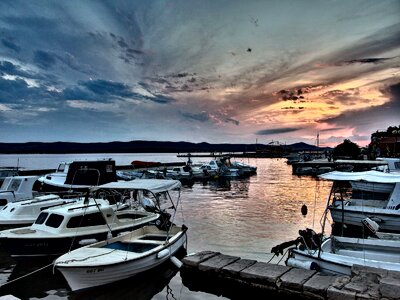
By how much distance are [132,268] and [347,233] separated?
15.4 m

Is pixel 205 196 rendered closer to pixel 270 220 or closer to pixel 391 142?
pixel 270 220

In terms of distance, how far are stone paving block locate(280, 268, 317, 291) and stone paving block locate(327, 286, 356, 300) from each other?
37.1 inches

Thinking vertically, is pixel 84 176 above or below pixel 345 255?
above

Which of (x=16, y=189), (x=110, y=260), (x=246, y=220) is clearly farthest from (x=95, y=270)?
(x=16, y=189)

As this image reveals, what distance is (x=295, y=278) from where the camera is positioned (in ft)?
35.4

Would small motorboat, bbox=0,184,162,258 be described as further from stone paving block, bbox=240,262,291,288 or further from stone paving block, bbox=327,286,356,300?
stone paving block, bbox=327,286,356,300

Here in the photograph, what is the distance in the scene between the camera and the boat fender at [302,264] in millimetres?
11836

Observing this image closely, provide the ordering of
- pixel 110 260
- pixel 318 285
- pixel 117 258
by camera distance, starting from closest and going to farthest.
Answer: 1. pixel 318 285
2. pixel 110 260
3. pixel 117 258

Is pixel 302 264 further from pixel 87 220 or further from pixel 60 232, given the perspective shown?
pixel 60 232

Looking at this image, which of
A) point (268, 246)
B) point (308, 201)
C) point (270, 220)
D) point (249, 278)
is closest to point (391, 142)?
point (308, 201)

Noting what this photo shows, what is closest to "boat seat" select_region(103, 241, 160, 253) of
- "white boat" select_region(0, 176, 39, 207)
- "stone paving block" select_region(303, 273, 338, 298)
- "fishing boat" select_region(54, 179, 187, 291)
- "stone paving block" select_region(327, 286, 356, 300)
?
"fishing boat" select_region(54, 179, 187, 291)

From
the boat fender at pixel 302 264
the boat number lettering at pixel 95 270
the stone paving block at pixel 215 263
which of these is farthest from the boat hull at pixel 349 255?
the boat number lettering at pixel 95 270

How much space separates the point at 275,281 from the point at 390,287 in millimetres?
3340

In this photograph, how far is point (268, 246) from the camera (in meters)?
17.9
